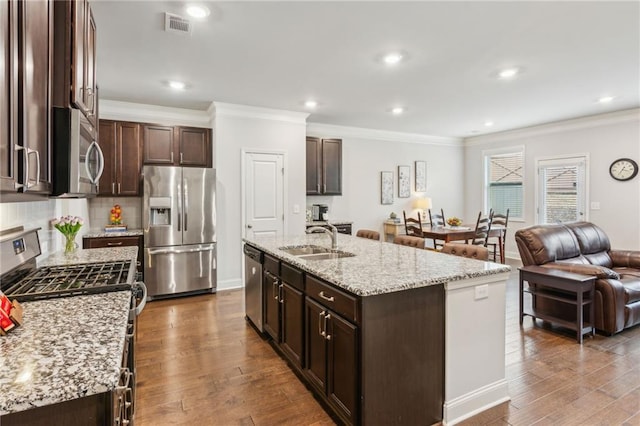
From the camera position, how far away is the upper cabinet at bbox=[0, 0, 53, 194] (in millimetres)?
1026

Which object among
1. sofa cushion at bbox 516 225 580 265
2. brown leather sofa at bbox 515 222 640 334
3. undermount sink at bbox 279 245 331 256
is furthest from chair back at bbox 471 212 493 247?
undermount sink at bbox 279 245 331 256

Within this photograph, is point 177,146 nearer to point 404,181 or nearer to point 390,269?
point 390,269

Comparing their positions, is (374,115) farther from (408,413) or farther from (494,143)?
(408,413)

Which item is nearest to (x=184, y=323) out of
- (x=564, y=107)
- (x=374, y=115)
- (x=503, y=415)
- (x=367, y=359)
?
(x=367, y=359)

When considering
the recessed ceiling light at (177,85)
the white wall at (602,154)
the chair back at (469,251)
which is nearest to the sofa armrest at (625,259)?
the white wall at (602,154)

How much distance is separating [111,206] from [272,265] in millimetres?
3358

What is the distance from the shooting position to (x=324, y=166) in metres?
6.15

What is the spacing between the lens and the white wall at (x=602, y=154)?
5593 millimetres

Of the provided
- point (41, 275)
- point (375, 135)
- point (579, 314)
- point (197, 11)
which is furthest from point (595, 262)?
point (41, 275)

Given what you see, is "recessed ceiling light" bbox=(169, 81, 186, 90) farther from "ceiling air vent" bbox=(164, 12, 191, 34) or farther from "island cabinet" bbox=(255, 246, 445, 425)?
"island cabinet" bbox=(255, 246, 445, 425)

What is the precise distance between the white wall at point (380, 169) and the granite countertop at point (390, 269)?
392cm

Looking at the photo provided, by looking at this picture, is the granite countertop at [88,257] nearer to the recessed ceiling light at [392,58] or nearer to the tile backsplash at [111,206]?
the tile backsplash at [111,206]

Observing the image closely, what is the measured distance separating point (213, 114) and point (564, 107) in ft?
17.6

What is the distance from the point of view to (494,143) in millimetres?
7668
